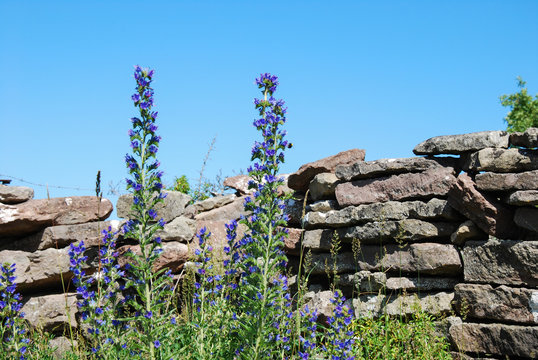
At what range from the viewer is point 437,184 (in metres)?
6.54

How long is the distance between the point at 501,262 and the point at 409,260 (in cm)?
106

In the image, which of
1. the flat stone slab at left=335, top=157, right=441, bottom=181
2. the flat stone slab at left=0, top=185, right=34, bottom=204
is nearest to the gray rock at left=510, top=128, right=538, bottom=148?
the flat stone slab at left=335, top=157, right=441, bottom=181

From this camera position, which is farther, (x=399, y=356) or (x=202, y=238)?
(x=399, y=356)

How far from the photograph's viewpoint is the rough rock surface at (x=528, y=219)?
18.9 ft

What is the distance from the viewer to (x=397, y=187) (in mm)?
6754

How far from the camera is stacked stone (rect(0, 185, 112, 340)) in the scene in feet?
24.3

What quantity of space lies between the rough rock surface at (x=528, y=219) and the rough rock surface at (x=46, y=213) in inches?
231

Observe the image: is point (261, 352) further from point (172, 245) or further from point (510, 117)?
point (510, 117)

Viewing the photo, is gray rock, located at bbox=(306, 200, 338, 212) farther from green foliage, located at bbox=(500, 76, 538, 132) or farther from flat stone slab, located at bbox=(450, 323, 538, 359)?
green foliage, located at bbox=(500, 76, 538, 132)

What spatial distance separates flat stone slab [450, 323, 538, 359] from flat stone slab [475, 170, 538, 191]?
1575 mm

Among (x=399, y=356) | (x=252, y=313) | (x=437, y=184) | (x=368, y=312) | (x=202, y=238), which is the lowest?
(x=399, y=356)

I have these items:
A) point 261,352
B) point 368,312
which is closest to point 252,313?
point 261,352

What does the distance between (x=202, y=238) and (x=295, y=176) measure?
363 cm

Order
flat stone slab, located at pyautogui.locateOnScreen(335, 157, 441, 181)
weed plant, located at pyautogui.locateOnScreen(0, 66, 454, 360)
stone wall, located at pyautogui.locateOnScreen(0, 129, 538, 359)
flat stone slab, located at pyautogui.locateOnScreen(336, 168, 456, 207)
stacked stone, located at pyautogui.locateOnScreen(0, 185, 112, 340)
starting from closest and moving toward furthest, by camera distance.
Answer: weed plant, located at pyautogui.locateOnScreen(0, 66, 454, 360), stone wall, located at pyautogui.locateOnScreen(0, 129, 538, 359), flat stone slab, located at pyautogui.locateOnScreen(336, 168, 456, 207), flat stone slab, located at pyautogui.locateOnScreen(335, 157, 441, 181), stacked stone, located at pyautogui.locateOnScreen(0, 185, 112, 340)
